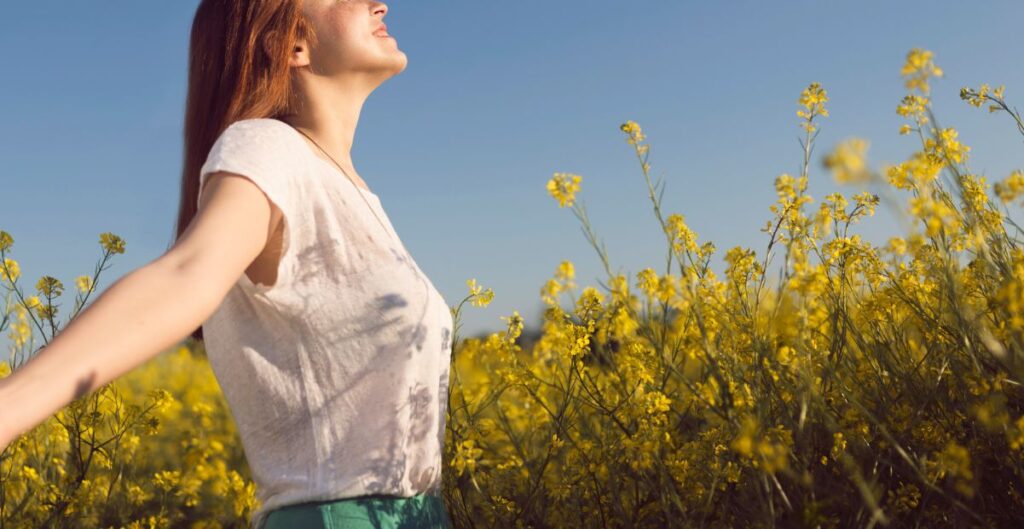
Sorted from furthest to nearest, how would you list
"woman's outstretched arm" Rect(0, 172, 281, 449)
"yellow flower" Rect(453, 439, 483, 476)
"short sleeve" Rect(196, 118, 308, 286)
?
1. "yellow flower" Rect(453, 439, 483, 476)
2. "short sleeve" Rect(196, 118, 308, 286)
3. "woman's outstretched arm" Rect(0, 172, 281, 449)

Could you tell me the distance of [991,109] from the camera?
2.39 metres

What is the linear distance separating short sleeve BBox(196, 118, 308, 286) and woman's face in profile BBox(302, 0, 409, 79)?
0.41 m

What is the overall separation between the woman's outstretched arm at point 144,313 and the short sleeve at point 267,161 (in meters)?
0.03

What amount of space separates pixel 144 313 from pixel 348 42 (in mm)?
939

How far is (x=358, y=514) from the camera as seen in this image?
4.27 ft

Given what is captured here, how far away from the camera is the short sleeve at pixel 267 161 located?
1.17 meters

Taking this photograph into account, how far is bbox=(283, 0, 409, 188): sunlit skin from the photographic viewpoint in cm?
173

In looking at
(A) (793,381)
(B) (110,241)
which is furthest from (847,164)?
(B) (110,241)

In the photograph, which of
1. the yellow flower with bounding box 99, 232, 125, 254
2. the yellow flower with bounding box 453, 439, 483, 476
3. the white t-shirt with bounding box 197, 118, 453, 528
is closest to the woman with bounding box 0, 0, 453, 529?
the white t-shirt with bounding box 197, 118, 453, 528

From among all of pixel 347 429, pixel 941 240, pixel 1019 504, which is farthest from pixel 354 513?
pixel 1019 504

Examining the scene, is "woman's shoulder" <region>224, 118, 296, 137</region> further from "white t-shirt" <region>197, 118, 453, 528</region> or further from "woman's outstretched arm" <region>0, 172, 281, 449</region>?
"woman's outstretched arm" <region>0, 172, 281, 449</region>

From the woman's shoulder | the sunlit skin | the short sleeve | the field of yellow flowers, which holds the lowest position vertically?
the field of yellow flowers

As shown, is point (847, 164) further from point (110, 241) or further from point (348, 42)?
point (110, 241)

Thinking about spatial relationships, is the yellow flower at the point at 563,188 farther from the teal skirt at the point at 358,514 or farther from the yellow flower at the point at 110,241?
the yellow flower at the point at 110,241
